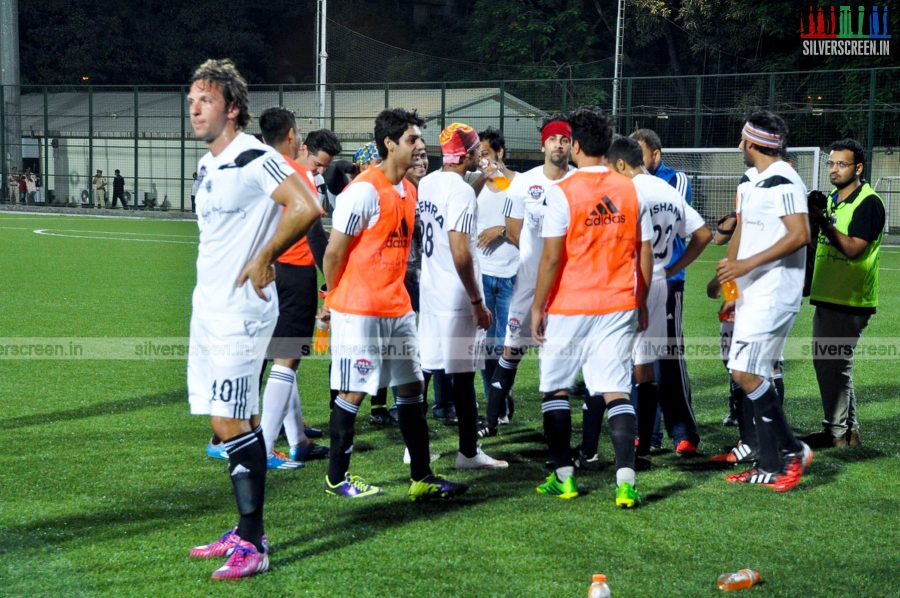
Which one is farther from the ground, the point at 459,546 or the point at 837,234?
the point at 837,234

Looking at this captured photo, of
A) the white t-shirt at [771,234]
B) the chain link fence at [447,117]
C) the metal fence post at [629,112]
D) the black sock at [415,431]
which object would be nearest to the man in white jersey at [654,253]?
the white t-shirt at [771,234]

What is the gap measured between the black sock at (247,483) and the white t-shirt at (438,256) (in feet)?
6.98

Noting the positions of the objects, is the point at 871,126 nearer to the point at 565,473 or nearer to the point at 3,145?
the point at 565,473

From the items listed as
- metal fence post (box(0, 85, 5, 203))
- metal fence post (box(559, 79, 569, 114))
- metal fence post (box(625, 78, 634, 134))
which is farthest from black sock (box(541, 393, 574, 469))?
metal fence post (box(0, 85, 5, 203))

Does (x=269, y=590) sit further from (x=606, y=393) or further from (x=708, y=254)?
(x=708, y=254)

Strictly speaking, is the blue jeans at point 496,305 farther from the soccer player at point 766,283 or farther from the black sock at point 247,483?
the black sock at point 247,483

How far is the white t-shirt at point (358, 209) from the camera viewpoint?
18.0 feet

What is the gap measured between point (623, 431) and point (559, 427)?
0.42 meters

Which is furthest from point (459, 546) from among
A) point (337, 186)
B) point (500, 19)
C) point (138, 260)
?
point (500, 19)

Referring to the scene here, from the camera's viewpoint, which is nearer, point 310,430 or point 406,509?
point 406,509

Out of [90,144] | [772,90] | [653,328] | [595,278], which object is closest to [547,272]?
[595,278]

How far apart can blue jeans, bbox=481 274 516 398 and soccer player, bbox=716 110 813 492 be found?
2.42 m

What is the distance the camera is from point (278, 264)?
6.62 meters

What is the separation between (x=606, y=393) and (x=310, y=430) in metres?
2.55
